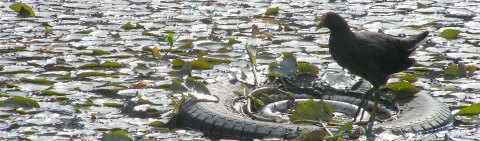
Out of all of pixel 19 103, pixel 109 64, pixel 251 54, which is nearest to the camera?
pixel 19 103

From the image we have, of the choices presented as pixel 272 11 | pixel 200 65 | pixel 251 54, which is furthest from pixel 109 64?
pixel 272 11

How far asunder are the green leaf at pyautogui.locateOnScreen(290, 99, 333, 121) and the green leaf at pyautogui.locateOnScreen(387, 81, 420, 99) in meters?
0.78

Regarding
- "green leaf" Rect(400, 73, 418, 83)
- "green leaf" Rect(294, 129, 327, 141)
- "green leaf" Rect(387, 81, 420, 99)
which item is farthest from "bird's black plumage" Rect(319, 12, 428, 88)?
"green leaf" Rect(400, 73, 418, 83)

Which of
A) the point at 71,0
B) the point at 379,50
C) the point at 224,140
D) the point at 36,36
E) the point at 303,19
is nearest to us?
the point at 224,140

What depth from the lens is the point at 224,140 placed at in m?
5.87

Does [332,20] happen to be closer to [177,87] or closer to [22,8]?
[177,87]

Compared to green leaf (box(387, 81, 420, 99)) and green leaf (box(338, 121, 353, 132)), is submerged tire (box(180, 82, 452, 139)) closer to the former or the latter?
green leaf (box(387, 81, 420, 99))

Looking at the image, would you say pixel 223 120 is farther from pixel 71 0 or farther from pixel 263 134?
pixel 71 0

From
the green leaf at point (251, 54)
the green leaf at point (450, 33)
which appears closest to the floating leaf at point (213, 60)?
the green leaf at point (251, 54)

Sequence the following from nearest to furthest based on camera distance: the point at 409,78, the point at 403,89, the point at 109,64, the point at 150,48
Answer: the point at 403,89 → the point at 409,78 → the point at 109,64 → the point at 150,48

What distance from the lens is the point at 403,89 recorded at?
6.79 metres

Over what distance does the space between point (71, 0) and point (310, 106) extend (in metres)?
5.75

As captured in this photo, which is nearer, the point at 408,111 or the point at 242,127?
the point at 242,127

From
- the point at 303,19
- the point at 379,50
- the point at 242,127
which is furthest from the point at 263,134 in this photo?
the point at 303,19
